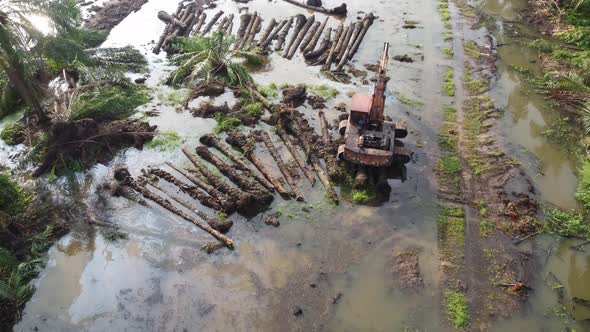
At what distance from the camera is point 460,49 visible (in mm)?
22375

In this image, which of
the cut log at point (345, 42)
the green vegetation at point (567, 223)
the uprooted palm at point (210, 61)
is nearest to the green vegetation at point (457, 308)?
the green vegetation at point (567, 223)

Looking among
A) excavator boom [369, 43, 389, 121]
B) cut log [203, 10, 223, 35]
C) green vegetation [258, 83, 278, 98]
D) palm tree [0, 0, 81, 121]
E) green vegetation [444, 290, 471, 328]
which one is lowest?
green vegetation [444, 290, 471, 328]

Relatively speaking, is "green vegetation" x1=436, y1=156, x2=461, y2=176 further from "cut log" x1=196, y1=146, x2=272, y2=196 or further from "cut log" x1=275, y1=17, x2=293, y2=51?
"cut log" x1=275, y1=17, x2=293, y2=51

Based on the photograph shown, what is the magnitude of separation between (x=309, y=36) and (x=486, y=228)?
14352 millimetres

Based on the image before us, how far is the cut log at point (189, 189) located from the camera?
1429cm

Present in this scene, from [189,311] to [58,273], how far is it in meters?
4.47

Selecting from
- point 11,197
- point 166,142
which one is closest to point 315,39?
point 166,142

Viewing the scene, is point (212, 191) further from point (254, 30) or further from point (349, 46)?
point (254, 30)

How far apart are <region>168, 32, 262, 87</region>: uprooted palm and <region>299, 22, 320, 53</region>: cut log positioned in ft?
8.25

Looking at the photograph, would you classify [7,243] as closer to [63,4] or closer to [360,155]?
[63,4]

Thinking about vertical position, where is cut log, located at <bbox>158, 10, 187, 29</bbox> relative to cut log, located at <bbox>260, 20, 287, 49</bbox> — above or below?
above

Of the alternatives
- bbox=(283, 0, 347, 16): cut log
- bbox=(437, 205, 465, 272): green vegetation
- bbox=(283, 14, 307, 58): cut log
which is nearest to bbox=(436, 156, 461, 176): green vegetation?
bbox=(437, 205, 465, 272): green vegetation

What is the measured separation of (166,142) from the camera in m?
16.9

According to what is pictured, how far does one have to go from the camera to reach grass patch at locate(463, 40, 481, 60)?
71.9ft
